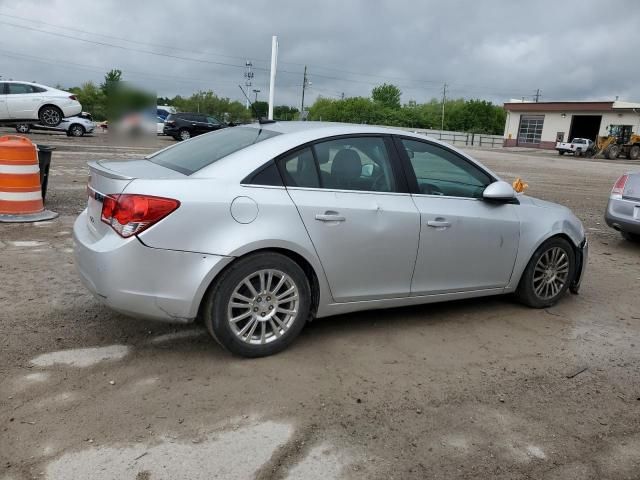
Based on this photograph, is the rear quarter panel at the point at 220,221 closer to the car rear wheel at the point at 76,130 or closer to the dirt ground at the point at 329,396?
the dirt ground at the point at 329,396

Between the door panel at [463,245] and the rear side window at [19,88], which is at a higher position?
the rear side window at [19,88]

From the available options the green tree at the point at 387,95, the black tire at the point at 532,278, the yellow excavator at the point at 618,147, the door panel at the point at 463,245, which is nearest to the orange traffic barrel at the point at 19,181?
the door panel at the point at 463,245

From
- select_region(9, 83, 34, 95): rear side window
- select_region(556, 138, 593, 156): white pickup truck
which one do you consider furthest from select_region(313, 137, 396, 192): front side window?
select_region(556, 138, 593, 156): white pickup truck

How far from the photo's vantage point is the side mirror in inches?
179

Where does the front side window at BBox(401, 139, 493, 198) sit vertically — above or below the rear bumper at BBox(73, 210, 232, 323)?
above

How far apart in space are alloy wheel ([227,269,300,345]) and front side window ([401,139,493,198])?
1.37 meters

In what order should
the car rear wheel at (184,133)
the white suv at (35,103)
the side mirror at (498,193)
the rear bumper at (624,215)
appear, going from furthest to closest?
the car rear wheel at (184,133)
the white suv at (35,103)
the rear bumper at (624,215)
the side mirror at (498,193)

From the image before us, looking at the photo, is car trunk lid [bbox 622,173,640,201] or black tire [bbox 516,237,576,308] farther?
car trunk lid [bbox 622,173,640,201]

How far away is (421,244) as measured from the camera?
4262 mm

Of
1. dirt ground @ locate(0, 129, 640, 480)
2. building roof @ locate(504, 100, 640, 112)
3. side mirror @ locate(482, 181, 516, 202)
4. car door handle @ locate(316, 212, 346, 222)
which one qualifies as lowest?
dirt ground @ locate(0, 129, 640, 480)

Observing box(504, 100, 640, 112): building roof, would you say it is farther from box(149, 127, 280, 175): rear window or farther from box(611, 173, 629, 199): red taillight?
box(149, 127, 280, 175): rear window

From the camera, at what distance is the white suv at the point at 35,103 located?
20.5 metres

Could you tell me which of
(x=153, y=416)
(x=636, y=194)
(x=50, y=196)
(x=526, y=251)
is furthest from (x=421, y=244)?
(x=50, y=196)

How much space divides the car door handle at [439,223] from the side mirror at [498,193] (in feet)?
1.55
